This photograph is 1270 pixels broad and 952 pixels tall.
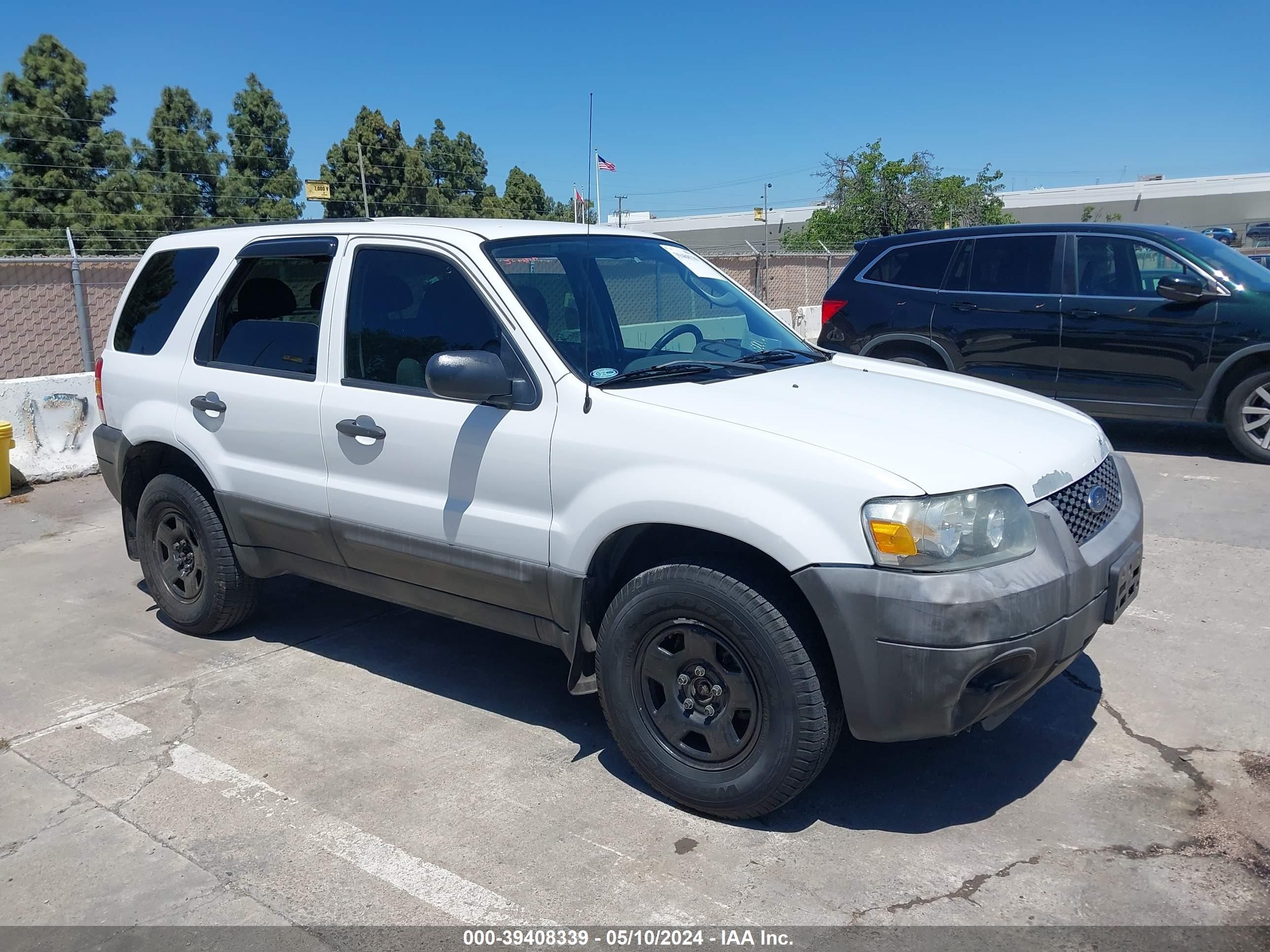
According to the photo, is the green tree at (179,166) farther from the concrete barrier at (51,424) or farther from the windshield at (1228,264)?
the windshield at (1228,264)

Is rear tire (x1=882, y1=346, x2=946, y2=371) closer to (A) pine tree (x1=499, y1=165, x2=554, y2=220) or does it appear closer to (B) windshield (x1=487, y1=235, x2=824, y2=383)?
(B) windshield (x1=487, y1=235, x2=824, y2=383)

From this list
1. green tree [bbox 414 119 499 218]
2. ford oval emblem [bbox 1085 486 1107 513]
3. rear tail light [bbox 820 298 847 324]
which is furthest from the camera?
green tree [bbox 414 119 499 218]

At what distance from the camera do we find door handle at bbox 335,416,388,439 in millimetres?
3988

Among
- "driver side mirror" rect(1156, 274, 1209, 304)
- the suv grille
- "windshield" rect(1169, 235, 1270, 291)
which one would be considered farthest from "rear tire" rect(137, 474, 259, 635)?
"windshield" rect(1169, 235, 1270, 291)

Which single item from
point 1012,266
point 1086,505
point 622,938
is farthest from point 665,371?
point 1012,266

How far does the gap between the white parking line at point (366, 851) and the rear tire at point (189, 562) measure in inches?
A: 38.1

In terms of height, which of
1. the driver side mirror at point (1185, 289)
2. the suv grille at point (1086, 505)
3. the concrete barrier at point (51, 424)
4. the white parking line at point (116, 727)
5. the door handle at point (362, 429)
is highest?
the driver side mirror at point (1185, 289)

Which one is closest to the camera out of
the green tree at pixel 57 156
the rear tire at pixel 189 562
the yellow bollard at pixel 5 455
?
the rear tire at pixel 189 562

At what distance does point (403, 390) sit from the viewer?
157 inches

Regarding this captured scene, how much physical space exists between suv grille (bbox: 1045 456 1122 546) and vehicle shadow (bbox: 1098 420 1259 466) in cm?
547

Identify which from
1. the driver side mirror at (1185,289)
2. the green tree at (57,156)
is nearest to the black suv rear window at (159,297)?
the driver side mirror at (1185,289)

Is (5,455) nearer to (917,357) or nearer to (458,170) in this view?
(917,357)

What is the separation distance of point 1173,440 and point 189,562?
8.27 meters

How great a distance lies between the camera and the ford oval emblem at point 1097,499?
3420mm
